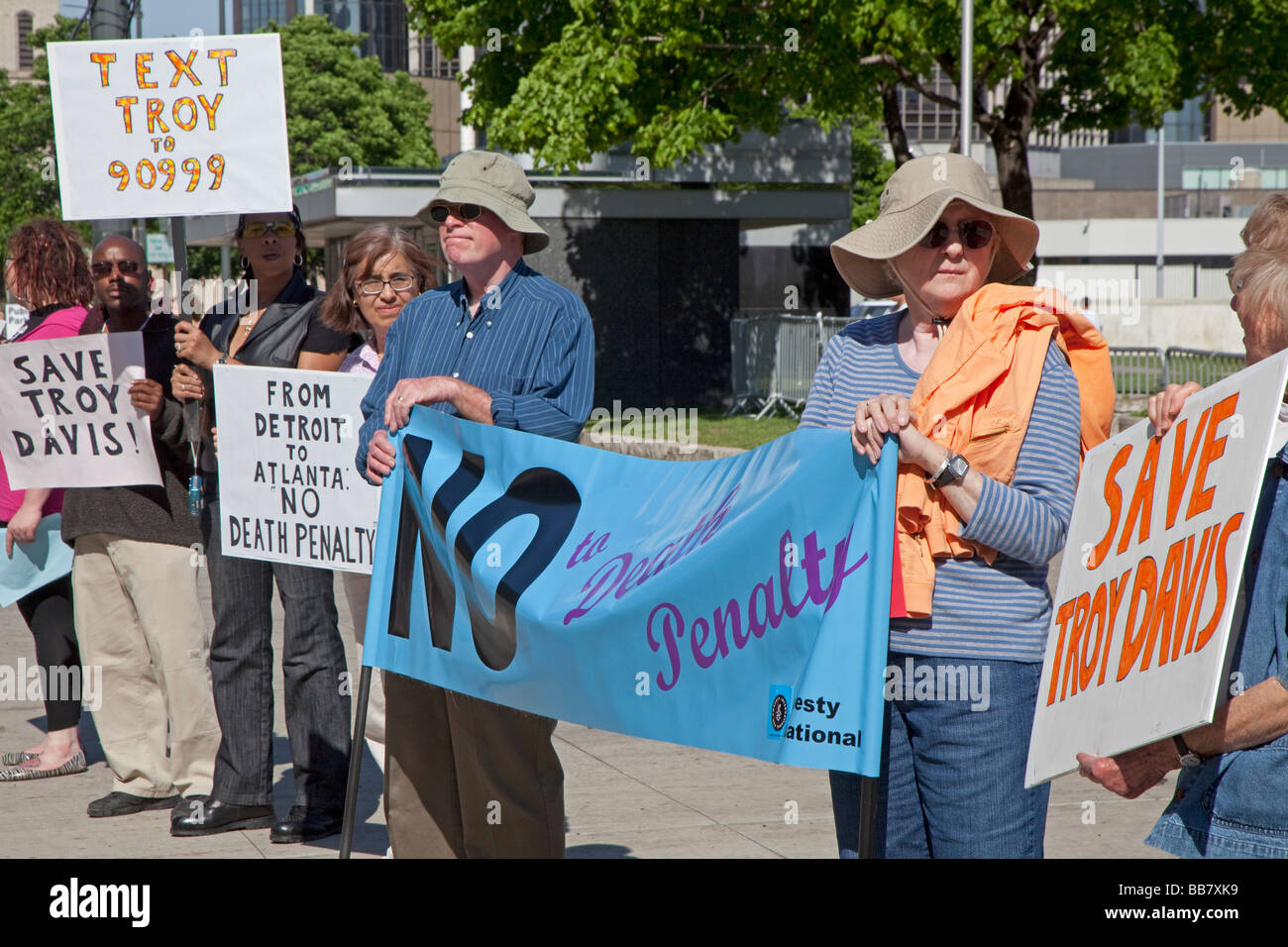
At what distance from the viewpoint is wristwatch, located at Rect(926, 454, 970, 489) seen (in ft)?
10.1

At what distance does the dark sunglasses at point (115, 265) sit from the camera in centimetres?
602

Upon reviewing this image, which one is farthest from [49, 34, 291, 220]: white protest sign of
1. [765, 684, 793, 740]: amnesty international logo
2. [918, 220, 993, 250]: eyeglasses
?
[765, 684, 793, 740]: amnesty international logo

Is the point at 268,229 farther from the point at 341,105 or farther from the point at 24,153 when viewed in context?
the point at 341,105

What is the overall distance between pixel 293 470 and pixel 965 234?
9.22ft

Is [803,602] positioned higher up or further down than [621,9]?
further down

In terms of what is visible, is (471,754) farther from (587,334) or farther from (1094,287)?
(1094,287)

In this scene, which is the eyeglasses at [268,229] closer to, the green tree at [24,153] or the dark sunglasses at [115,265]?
the dark sunglasses at [115,265]

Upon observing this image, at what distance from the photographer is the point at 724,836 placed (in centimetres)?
539

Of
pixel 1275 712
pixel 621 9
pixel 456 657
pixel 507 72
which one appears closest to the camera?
pixel 1275 712

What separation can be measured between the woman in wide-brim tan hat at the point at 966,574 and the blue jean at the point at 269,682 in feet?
8.89

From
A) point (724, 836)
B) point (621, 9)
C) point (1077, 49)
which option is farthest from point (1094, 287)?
point (724, 836)

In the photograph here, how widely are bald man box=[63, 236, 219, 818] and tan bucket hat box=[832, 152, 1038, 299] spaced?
11.1 feet
